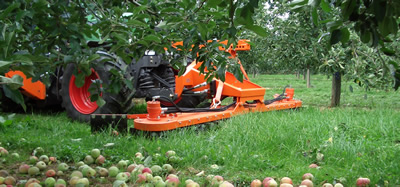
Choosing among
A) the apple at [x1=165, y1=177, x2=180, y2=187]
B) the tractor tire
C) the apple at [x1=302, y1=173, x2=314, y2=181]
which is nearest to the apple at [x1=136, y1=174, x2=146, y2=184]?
the apple at [x1=165, y1=177, x2=180, y2=187]

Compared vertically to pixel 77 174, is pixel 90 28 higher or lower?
higher

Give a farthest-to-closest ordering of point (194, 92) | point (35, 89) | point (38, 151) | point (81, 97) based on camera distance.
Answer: point (35, 89) → point (81, 97) → point (194, 92) → point (38, 151)

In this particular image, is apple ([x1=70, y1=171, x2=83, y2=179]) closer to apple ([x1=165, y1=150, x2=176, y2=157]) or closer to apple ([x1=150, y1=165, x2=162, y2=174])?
apple ([x1=150, y1=165, x2=162, y2=174])

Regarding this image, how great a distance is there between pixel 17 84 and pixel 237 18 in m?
0.82

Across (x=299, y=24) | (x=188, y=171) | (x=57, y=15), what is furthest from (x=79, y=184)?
(x=299, y=24)

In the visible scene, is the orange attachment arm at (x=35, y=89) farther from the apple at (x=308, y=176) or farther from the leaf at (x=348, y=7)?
the leaf at (x=348, y=7)

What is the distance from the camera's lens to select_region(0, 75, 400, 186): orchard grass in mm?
2783

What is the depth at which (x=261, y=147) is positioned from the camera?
3.47 metres

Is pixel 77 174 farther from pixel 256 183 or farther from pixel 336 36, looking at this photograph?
pixel 336 36

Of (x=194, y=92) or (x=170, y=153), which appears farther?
(x=194, y=92)

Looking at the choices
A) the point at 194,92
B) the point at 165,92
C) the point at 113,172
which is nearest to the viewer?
the point at 113,172

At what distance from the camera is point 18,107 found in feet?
24.0

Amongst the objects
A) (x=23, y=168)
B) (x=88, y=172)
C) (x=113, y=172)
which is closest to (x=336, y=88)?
(x=113, y=172)

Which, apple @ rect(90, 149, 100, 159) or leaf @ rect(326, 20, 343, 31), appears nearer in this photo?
leaf @ rect(326, 20, 343, 31)
